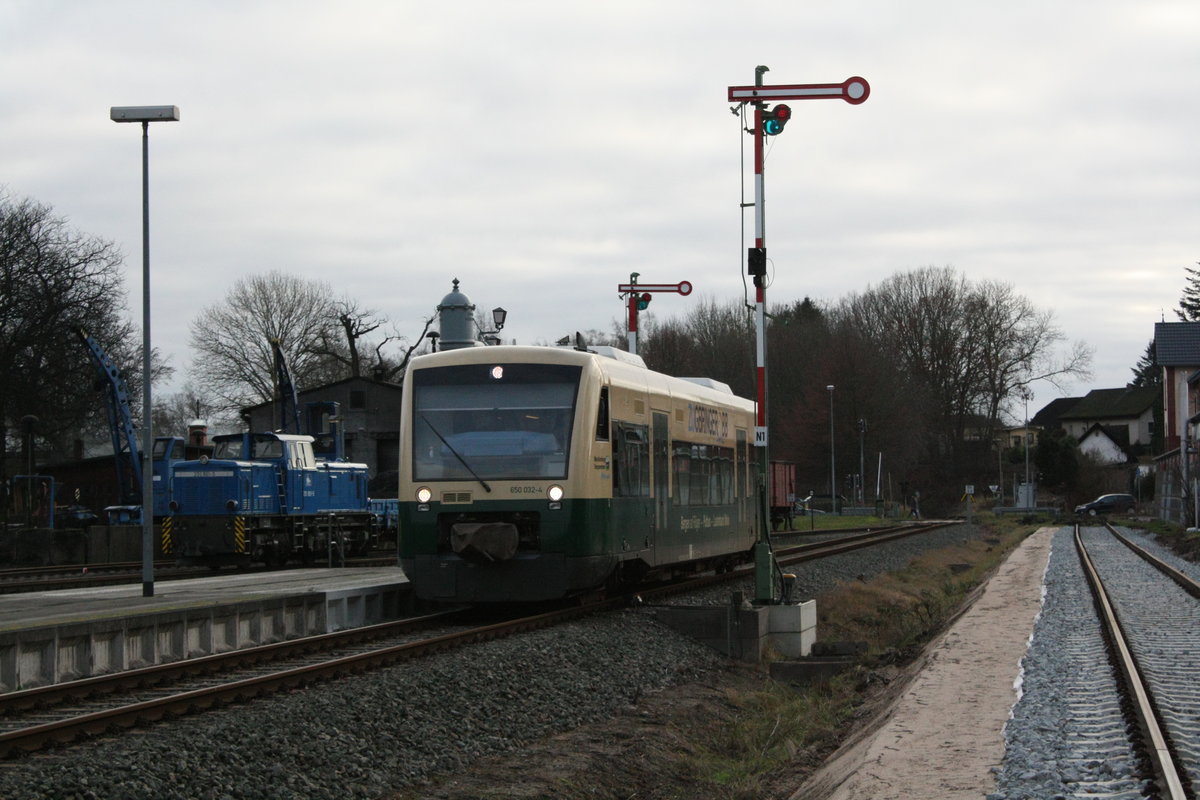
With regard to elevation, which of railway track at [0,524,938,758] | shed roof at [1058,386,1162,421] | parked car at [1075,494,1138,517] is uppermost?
shed roof at [1058,386,1162,421]

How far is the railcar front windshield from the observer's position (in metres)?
15.4

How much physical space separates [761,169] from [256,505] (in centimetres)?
1760

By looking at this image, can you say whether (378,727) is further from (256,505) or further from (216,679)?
(256,505)

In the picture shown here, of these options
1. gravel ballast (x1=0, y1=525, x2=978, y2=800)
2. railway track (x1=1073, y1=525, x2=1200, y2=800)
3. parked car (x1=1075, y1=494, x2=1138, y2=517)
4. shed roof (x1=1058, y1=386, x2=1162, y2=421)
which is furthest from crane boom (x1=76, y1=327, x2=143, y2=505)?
shed roof (x1=1058, y1=386, x2=1162, y2=421)

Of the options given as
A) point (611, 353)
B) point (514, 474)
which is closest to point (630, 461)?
point (611, 353)

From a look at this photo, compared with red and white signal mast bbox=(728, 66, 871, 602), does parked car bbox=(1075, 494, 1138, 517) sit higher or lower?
lower

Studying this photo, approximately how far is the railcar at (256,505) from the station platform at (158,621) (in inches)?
348

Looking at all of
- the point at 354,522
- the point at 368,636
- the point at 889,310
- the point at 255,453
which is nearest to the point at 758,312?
the point at 368,636

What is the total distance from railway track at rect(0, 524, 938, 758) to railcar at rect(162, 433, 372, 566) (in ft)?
47.0

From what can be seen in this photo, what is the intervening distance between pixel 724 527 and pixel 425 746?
12.9 m

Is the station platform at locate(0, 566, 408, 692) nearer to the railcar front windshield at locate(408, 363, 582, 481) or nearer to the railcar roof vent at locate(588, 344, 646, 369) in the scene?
the railcar front windshield at locate(408, 363, 582, 481)

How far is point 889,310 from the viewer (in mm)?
88000

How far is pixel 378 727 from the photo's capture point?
9.56m

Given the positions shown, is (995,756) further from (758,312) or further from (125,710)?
(758,312)
